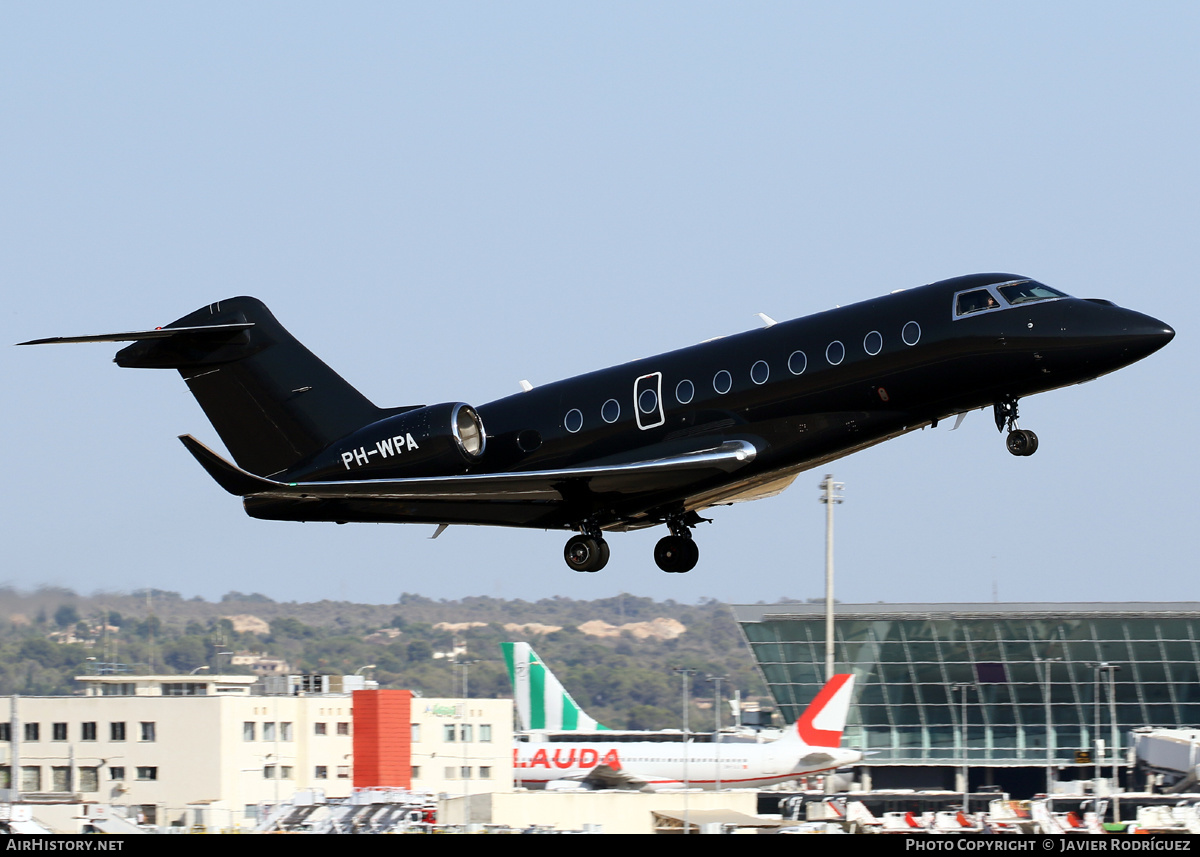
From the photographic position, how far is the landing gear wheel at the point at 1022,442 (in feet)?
76.5

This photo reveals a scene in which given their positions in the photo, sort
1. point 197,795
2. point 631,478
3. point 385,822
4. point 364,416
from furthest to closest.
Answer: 1. point 197,795
2. point 385,822
3. point 364,416
4. point 631,478

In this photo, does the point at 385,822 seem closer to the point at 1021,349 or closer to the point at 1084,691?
the point at 1021,349

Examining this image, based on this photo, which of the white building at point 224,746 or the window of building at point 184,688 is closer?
the white building at point 224,746

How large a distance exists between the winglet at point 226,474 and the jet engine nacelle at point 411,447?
7.81ft

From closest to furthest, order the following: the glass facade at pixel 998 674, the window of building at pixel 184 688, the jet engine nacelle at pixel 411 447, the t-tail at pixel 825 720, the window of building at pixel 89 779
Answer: the jet engine nacelle at pixel 411 447 < the window of building at pixel 89 779 < the t-tail at pixel 825 720 < the window of building at pixel 184 688 < the glass facade at pixel 998 674

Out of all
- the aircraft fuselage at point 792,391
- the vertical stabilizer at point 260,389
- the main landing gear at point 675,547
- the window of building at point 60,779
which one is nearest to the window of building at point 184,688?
the window of building at point 60,779

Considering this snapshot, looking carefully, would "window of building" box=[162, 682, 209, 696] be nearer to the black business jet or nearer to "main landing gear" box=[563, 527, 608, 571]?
the black business jet

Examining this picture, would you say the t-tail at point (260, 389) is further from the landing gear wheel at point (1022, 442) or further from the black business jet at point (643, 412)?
the landing gear wheel at point (1022, 442)

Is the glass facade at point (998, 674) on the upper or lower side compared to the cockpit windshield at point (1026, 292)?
lower

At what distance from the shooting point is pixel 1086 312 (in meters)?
22.9

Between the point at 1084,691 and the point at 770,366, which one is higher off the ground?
the point at 770,366
